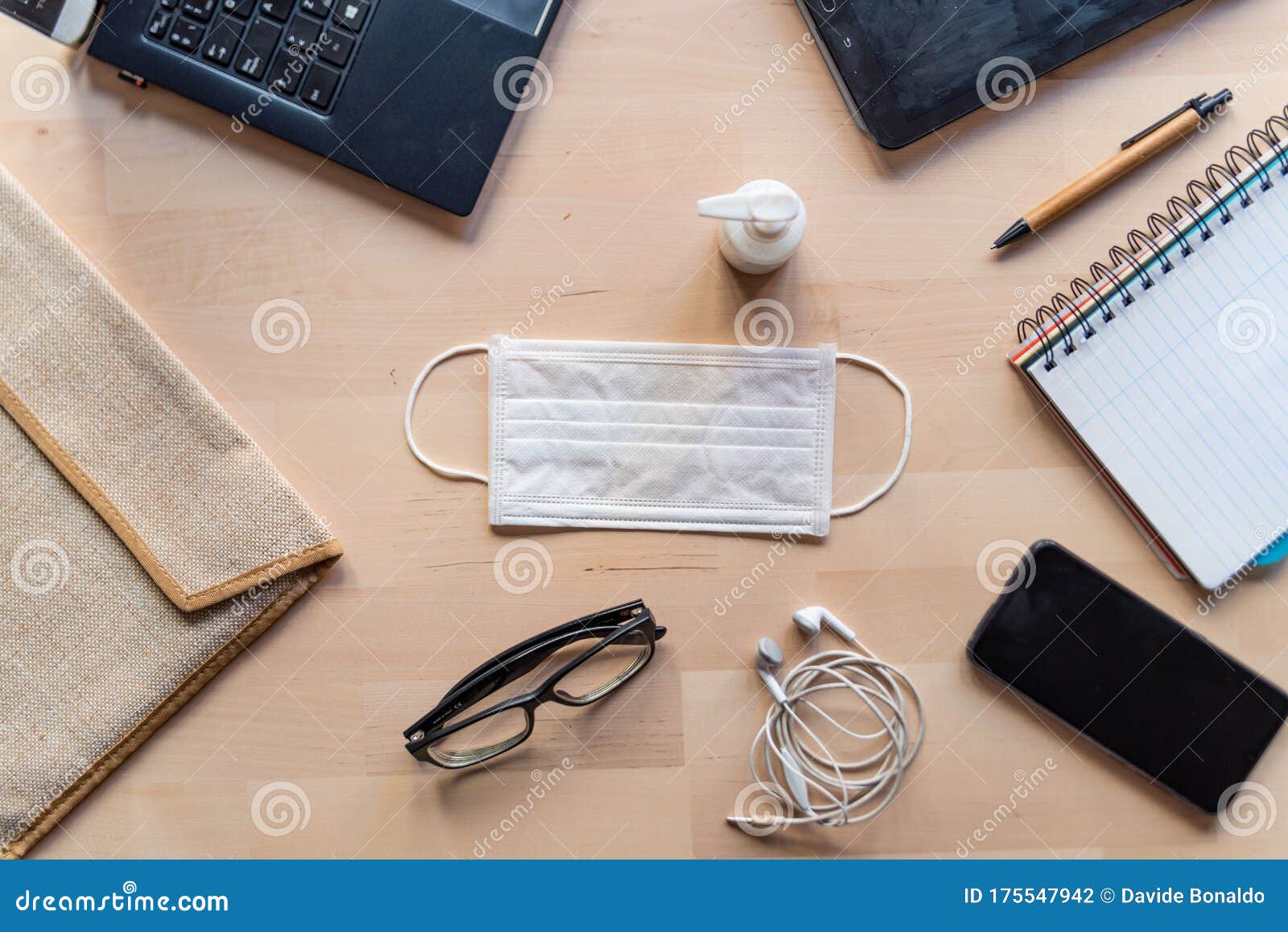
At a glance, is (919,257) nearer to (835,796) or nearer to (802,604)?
(802,604)

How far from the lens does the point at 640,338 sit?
0.72 m

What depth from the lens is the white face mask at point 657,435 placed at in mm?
712

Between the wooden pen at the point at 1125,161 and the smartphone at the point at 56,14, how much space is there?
33.1 inches

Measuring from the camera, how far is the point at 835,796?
2.35ft

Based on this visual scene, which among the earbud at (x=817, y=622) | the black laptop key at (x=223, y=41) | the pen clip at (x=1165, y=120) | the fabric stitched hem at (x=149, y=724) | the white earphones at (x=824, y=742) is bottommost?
the fabric stitched hem at (x=149, y=724)

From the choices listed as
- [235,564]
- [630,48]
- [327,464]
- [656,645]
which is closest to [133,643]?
[235,564]

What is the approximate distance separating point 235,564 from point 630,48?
1.94ft

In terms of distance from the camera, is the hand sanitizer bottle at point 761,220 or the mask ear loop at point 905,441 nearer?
the hand sanitizer bottle at point 761,220

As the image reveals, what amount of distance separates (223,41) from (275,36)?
47 millimetres

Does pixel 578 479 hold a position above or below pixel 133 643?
above

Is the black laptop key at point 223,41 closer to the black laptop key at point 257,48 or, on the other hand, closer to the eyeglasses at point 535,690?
the black laptop key at point 257,48

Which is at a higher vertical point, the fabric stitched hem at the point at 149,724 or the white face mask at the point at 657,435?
the white face mask at the point at 657,435

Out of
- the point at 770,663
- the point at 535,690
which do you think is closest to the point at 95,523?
the point at 535,690

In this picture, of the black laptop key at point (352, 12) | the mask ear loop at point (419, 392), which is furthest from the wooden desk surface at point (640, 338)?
the black laptop key at point (352, 12)
